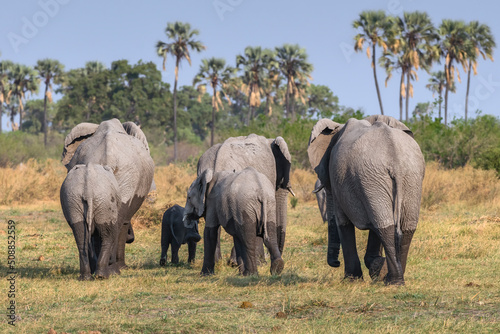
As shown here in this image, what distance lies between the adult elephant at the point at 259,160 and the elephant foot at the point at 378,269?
10.1 feet

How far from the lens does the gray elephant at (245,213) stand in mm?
9773

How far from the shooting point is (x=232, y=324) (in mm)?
6691

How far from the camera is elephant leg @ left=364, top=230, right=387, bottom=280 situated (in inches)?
351

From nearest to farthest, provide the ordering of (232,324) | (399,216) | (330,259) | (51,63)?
(232,324)
(399,216)
(330,259)
(51,63)

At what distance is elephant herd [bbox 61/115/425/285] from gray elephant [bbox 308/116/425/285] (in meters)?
0.01

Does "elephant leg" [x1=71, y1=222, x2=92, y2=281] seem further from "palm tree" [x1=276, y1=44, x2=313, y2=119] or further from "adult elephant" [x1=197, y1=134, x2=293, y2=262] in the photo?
"palm tree" [x1=276, y1=44, x2=313, y2=119]

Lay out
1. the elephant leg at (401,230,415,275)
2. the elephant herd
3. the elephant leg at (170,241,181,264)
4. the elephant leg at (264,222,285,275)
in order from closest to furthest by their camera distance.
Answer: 1. the elephant herd
2. the elephant leg at (401,230,415,275)
3. the elephant leg at (264,222,285,275)
4. the elephant leg at (170,241,181,264)

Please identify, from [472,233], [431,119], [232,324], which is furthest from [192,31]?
[232,324]

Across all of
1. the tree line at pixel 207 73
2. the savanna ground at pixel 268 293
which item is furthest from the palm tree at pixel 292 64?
the savanna ground at pixel 268 293

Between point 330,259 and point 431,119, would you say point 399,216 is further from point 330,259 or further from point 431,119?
point 431,119

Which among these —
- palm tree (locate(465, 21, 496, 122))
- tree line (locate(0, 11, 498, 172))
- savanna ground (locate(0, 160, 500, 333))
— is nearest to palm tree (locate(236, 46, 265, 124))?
tree line (locate(0, 11, 498, 172))

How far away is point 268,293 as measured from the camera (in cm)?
844

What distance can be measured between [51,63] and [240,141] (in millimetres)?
54996

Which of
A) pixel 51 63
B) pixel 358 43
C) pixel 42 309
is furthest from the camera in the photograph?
pixel 51 63
